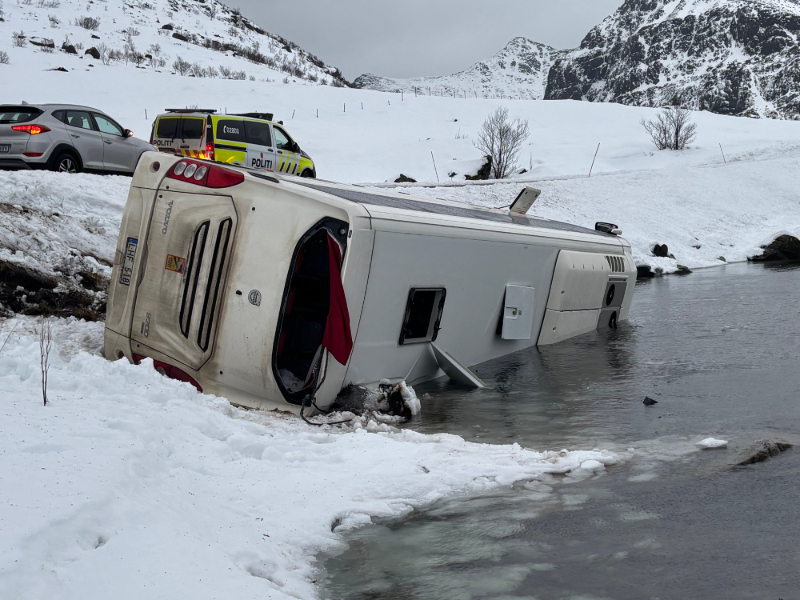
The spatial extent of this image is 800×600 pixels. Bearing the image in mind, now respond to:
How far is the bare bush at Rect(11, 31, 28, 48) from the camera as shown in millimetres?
43081

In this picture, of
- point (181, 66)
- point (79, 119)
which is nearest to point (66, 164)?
point (79, 119)

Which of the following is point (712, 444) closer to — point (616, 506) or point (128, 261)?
point (616, 506)

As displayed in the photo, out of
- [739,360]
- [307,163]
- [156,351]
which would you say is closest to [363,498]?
[156,351]

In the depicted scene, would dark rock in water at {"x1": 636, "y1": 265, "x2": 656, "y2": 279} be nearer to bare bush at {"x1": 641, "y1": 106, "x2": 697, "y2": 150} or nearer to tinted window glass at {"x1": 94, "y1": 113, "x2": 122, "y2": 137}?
tinted window glass at {"x1": 94, "y1": 113, "x2": 122, "y2": 137}

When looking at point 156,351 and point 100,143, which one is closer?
point 156,351

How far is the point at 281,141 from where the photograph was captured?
16.4 meters

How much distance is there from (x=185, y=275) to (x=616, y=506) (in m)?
3.62

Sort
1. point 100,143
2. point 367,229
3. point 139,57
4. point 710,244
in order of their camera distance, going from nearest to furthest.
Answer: point 367,229, point 100,143, point 710,244, point 139,57

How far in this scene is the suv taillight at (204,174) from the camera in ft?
19.0

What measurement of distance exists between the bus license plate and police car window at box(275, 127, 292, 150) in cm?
1021

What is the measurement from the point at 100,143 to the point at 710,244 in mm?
17900

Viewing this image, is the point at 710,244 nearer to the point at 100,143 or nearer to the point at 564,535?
the point at 100,143

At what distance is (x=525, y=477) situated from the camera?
4496 millimetres

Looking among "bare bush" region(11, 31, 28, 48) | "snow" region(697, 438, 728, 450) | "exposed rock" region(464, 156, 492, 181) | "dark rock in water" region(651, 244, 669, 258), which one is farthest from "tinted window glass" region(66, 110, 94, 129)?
"bare bush" region(11, 31, 28, 48)
